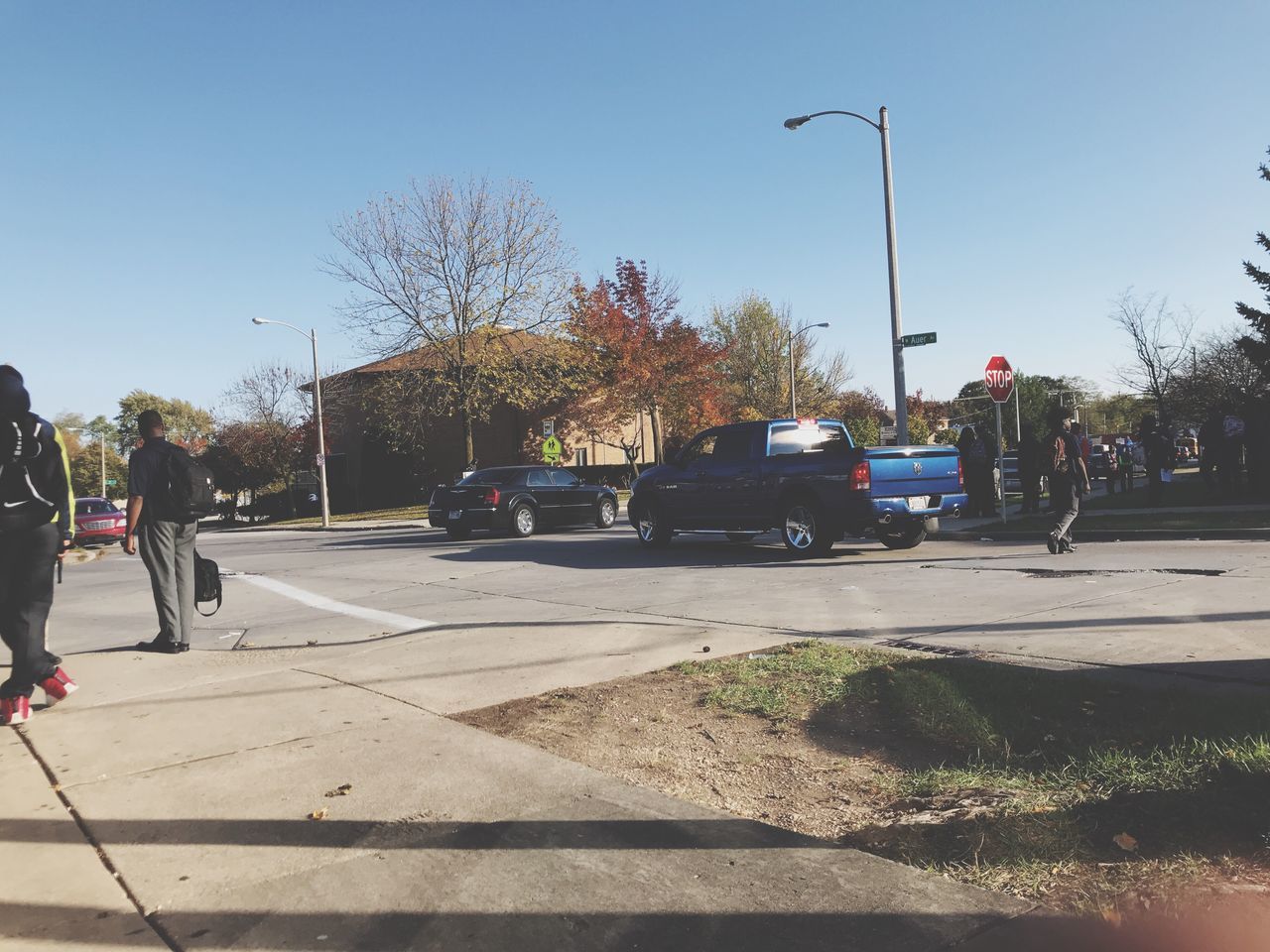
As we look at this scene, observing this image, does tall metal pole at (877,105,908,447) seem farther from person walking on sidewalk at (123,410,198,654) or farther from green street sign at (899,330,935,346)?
person walking on sidewalk at (123,410,198,654)

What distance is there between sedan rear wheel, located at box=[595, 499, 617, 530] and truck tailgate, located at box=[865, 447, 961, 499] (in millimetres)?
9912

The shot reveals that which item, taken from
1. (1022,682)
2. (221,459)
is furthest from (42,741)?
(221,459)

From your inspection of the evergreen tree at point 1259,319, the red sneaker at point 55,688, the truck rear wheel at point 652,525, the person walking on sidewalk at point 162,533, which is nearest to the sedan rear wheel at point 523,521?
the truck rear wheel at point 652,525

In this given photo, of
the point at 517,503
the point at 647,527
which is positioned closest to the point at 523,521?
the point at 517,503

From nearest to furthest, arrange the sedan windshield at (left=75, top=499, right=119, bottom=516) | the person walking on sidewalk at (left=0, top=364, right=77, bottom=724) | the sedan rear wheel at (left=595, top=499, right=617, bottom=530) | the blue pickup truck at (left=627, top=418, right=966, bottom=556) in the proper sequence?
1. the person walking on sidewalk at (left=0, top=364, right=77, bottom=724)
2. the blue pickup truck at (left=627, top=418, right=966, bottom=556)
3. the sedan rear wheel at (left=595, top=499, right=617, bottom=530)
4. the sedan windshield at (left=75, top=499, right=119, bottom=516)

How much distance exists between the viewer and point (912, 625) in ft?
24.8

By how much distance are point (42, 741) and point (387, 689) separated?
1.87 meters

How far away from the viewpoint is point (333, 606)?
10.6m

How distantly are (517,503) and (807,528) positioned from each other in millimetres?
8483

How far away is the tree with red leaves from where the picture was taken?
128ft

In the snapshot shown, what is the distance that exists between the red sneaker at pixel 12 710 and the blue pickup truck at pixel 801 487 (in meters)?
9.98

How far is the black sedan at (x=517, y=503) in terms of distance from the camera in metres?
20.0

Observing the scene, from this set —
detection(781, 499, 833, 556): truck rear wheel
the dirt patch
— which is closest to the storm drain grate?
the dirt patch

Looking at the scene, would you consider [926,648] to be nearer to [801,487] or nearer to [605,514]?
[801,487]
